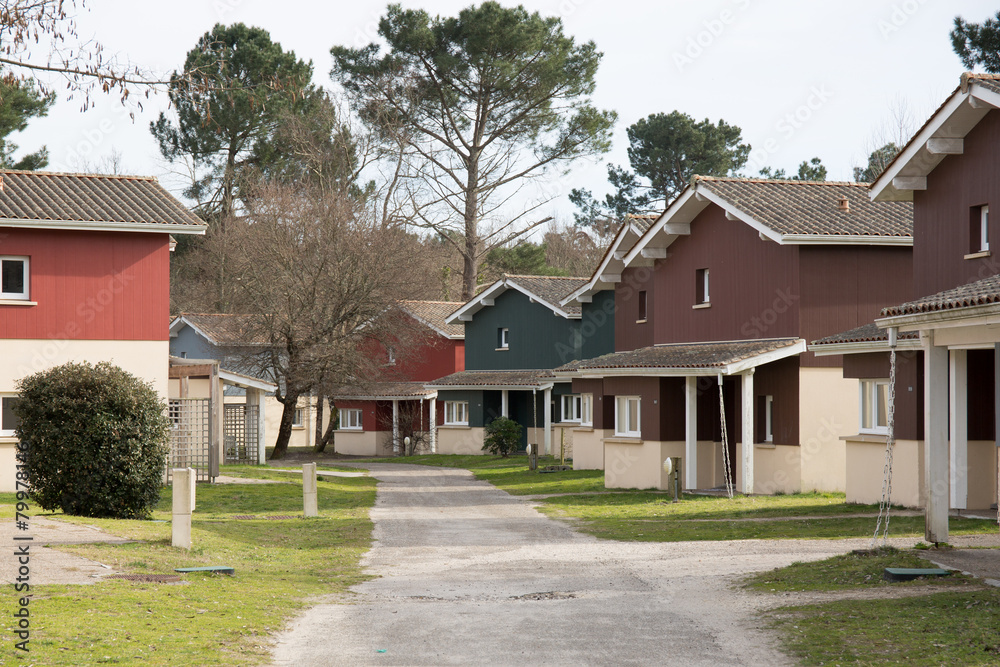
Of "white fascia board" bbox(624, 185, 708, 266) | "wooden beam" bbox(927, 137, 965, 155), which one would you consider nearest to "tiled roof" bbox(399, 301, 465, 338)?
"white fascia board" bbox(624, 185, 708, 266)

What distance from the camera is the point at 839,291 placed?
78.5ft

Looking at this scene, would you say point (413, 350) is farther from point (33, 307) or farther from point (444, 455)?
point (33, 307)

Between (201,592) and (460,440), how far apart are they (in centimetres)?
3387

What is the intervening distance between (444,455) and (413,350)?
19.9 feet

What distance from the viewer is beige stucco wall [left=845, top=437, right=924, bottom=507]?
18906mm

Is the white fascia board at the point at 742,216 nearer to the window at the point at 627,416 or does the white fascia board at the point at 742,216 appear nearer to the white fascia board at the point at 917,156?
the white fascia board at the point at 917,156

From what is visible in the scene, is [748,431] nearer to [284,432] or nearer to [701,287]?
[701,287]

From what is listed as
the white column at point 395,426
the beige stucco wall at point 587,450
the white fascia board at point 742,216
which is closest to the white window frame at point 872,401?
the white fascia board at point 742,216

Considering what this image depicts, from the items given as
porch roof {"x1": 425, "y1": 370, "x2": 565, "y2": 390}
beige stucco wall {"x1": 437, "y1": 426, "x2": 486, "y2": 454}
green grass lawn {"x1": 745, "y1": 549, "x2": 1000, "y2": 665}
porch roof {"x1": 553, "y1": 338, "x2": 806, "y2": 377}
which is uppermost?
porch roof {"x1": 553, "y1": 338, "x2": 806, "y2": 377}

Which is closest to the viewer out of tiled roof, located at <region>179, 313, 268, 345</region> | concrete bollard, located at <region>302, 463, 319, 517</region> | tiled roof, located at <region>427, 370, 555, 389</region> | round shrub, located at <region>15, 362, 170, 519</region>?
round shrub, located at <region>15, 362, 170, 519</region>

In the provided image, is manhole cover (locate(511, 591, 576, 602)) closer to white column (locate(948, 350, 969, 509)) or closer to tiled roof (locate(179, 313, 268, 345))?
white column (locate(948, 350, 969, 509))

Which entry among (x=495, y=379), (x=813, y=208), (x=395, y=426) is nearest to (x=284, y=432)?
(x=395, y=426)

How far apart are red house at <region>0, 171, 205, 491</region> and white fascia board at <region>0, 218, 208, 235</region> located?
0.07ft

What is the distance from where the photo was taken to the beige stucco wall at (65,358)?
77.5 ft
